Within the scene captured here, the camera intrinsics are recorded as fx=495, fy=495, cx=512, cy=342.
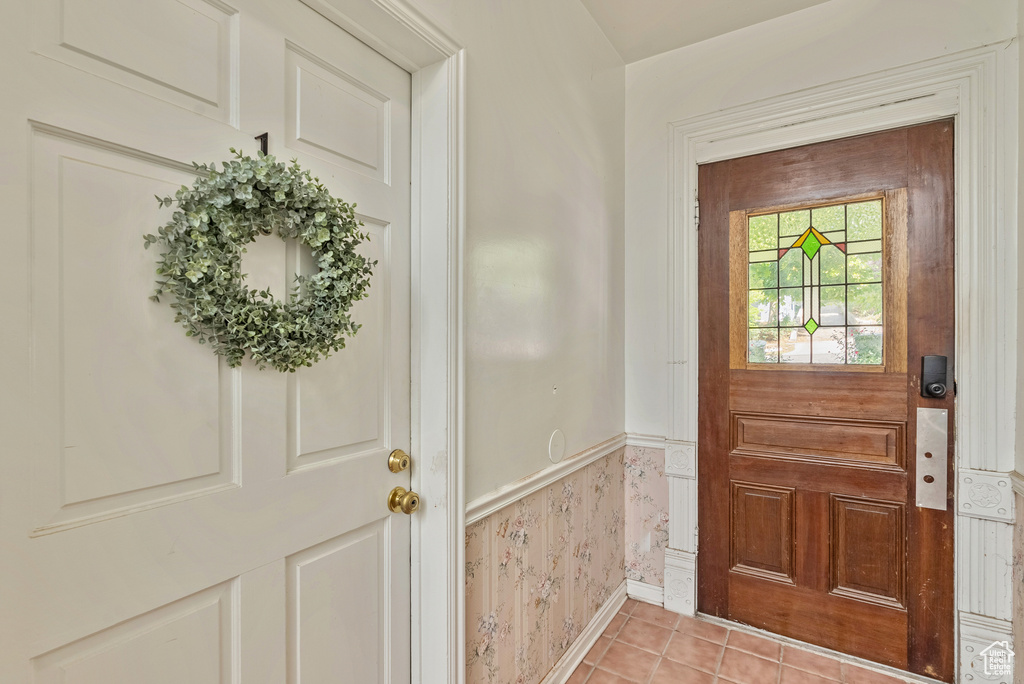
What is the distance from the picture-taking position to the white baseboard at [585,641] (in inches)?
73.5

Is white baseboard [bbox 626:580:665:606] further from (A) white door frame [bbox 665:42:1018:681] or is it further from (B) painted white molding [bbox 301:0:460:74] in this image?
(B) painted white molding [bbox 301:0:460:74]

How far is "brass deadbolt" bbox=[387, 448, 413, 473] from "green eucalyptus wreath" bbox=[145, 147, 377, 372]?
0.39 metres

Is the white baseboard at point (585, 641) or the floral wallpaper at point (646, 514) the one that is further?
the floral wallpaper at point (646, 514)

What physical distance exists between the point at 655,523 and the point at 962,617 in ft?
3.74

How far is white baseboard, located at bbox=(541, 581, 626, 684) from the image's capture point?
6.12 ft

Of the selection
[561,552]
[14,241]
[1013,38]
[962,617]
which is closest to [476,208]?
[14,241]

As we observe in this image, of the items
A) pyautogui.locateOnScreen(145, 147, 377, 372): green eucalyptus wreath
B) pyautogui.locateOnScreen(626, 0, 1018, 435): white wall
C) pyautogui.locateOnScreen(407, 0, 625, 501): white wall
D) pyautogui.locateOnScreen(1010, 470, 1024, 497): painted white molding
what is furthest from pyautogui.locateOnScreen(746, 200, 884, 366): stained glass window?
pyautogui.locateOnScreen(145, 147, 377, 372): green eucalyptus wreath

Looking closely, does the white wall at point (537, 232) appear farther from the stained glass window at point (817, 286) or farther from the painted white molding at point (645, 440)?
the stained glass window at point (817, 286)

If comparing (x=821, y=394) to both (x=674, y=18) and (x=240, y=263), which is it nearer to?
(x=674, y=18)

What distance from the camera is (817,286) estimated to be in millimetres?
2100

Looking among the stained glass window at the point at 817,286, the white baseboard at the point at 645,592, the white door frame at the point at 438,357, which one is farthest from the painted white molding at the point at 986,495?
the white door frame at the point at 438,357

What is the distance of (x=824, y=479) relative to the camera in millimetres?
2096

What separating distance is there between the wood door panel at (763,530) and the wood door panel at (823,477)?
5cm

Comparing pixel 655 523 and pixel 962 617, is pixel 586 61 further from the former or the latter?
pixel 962 617
